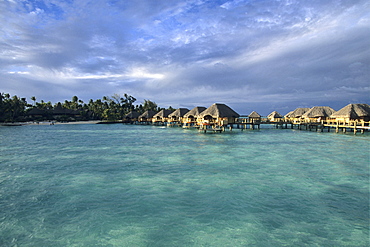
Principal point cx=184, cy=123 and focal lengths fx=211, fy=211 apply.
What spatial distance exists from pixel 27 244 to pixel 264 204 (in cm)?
625

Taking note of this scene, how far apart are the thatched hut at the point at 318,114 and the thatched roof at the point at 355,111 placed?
4417mm

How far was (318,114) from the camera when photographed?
125ft

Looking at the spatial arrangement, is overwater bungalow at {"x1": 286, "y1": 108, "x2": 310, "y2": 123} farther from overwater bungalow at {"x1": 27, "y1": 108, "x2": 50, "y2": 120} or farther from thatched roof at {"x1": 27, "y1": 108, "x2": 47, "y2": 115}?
thatched roof at {"x1": 27, "y1": 108, "x2": 47, "y2": 115}

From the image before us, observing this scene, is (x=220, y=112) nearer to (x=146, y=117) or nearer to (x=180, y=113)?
(x=180, y=113)

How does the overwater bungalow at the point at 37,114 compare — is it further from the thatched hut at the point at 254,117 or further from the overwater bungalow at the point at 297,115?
the overwater bungalow at the point at 297,115

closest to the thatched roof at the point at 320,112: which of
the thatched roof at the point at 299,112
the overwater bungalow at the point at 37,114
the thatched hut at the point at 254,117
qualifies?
the thatched roof at the point at 299,112

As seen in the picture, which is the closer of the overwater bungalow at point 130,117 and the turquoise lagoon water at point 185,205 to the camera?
the turquoise lagoon water at point 185,205

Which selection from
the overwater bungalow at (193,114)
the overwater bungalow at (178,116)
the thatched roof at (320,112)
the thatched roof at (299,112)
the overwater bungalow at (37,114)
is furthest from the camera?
the overwater bungalow at (37,114)

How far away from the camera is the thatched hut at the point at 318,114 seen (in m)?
37.8

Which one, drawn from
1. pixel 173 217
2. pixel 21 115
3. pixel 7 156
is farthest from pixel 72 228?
pixel 21 115

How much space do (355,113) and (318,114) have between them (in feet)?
22.5

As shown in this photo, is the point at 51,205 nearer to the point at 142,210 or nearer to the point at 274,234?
the point at 142,210

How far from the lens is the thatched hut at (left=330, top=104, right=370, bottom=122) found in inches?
1227

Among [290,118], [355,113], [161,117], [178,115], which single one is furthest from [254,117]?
[161,117]
